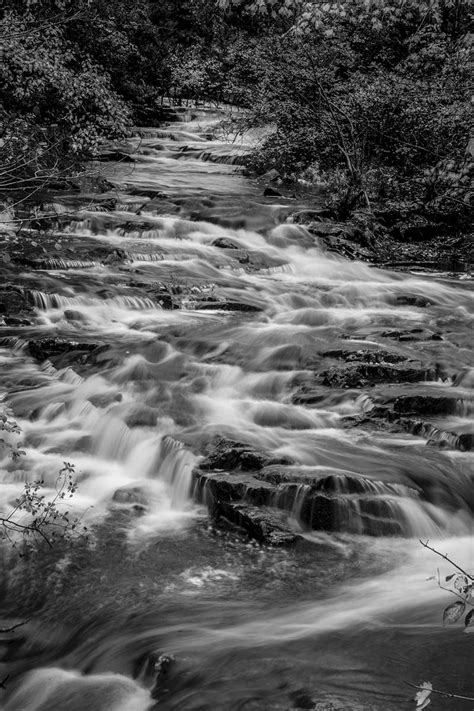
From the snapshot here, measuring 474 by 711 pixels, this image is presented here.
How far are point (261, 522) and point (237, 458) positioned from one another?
94 cm

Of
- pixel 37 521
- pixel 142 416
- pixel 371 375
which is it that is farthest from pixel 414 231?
pixel 37 521

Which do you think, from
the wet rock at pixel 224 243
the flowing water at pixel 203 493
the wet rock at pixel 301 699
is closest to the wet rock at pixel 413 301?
the flowing water at pixel 203 493

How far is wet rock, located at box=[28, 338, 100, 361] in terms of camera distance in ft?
29.8

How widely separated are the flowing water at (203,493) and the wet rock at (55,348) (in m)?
0.06

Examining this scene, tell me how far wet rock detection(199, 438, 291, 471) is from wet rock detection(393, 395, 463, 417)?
168 cm

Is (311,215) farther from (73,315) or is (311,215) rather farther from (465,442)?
(465,442)

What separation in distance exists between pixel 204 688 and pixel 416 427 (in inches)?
160

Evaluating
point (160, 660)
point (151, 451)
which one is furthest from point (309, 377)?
point (160, 660)

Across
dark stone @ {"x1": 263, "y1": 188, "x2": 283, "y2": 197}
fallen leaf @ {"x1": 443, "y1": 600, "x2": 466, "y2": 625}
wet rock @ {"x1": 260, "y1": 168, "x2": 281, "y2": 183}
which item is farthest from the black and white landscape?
wet rock @ {"x1": 260, "y1": 168, "x2": 281, "y2": 183}

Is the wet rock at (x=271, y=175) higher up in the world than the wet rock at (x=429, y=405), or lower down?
higher up

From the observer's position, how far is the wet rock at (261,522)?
5.65 meters

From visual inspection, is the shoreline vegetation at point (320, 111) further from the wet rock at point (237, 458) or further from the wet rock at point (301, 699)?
the wet rock at point (301, 699)

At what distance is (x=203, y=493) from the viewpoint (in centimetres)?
630

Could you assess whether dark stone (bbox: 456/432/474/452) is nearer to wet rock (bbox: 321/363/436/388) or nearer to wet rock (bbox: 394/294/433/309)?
wet rock (bbox: 321/363/436/388)
